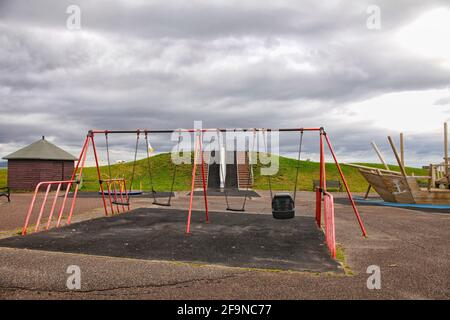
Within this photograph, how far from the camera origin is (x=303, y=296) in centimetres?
437

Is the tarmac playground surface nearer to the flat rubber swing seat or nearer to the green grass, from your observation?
the flat rubber swing seat

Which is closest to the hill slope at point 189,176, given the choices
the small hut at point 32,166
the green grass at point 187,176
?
the green grass at point 187,176

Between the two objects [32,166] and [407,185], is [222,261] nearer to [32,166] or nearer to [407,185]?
[407,185]

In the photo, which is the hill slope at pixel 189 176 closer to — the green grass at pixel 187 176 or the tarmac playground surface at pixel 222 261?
the green grass at pixel 187 176

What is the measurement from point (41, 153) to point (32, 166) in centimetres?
120

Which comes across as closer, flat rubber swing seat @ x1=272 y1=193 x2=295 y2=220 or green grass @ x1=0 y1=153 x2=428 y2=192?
flat rubber swing seat @ x1=272 y1=193 x2=295 y2=220

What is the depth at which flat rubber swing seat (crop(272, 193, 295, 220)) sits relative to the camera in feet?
31.0

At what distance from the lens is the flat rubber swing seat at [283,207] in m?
9.44

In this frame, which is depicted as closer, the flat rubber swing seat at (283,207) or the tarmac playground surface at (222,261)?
the tarmac playground surface at (222,261)


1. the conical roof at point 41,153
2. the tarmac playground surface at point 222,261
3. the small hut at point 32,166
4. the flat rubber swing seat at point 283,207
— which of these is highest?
the conical roof at point 41,153

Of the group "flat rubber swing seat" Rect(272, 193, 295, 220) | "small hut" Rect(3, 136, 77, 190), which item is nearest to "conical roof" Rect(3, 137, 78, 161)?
"small hut" Rect(3, 136, 77, 190)

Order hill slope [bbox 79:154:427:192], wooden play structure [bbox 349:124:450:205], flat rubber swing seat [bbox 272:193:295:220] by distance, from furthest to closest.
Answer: hill slope [bbox 79:154:427:192]
wooden play structure [bbox 349:124:450:205]
flat rubber swing seat [bbox 272:193:295:220]

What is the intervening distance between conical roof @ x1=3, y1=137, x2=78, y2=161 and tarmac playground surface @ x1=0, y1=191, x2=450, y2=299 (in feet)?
55.7
